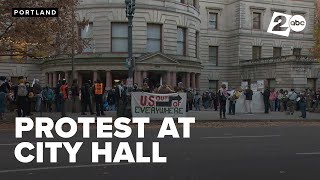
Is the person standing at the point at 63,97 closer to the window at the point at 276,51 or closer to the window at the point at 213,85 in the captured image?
the window at the point at 213,85

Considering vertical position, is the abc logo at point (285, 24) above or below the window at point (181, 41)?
above

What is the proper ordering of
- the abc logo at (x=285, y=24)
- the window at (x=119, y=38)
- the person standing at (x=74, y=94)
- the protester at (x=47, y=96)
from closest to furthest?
the person standing at (x=74, y=94)
the protester at (x=47, y=96)
the window at (x=119, y=38)
the abc logo at (x=285, y=24)

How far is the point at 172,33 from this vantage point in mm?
47031

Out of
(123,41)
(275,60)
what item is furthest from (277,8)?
(123,41)

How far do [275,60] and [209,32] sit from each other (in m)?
10.9

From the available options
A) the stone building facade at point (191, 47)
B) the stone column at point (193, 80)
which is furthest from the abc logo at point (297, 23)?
the stone column at point (193, 80)

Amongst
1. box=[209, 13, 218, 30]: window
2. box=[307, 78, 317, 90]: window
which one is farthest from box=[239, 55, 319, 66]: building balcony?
box=[209, 13, 218, 30]: window

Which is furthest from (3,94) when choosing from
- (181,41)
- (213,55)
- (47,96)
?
(213,55)

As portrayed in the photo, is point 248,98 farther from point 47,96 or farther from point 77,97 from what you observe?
point 47,96

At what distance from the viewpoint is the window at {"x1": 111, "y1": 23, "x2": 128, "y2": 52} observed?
45.1 m

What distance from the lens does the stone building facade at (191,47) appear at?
45.1m

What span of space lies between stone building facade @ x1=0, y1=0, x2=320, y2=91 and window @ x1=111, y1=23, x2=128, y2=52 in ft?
0.29

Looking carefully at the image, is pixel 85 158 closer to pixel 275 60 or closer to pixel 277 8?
pixel 275 60

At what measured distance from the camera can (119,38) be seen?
45.1 meters
